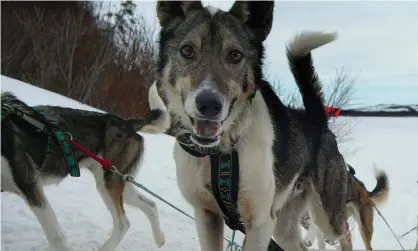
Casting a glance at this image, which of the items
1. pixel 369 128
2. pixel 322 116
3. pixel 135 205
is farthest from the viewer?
pixel 369 128

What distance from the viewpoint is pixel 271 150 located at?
2436mm

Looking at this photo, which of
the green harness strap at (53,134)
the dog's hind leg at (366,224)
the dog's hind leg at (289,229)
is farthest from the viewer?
the dog's hind leg at (366,224)

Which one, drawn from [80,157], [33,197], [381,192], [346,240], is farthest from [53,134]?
[381,192]

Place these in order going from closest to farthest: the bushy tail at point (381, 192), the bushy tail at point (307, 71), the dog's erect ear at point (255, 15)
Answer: the dog's erect ear at point (255, 15)
the bushy tail at point (307, 71)
the bushy tail at point (381, 192)

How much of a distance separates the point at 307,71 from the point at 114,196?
7.46 ft

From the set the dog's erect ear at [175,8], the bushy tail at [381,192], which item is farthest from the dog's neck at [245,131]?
the bushy tail at [381,192]

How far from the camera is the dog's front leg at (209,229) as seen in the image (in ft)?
8.55

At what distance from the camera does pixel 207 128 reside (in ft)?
7.07

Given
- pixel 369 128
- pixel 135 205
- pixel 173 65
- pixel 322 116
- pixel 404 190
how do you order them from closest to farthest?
pixel 173 65
pixel 322 116
pixel 135 205
pixel 404 190
pixel 369 128

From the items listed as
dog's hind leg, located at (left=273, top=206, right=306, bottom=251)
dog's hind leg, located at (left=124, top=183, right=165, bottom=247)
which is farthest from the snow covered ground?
dog's hind leg, located at (left=273, top=206, right=306, bottom=251)

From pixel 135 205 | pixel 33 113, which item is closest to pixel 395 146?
pixel 135 205

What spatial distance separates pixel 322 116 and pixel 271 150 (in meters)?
0.84

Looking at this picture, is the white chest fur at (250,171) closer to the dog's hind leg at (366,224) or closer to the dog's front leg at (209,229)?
the dog's front leg at (209,229)

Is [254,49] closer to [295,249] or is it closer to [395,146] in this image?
[295,249]
